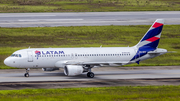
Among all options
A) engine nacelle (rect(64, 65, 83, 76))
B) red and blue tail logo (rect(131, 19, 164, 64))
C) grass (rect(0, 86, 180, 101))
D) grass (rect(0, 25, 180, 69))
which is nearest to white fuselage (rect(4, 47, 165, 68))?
red and blue tail logo (rect(131, 19, 164, 64))

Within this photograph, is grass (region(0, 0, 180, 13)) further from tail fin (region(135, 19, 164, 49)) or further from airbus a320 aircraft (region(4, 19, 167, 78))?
airbus a320 aircraft (region(4, 19, 167, 78))

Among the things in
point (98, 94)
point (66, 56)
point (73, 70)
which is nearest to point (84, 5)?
point (66, 56)

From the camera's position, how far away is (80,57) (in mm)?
46062

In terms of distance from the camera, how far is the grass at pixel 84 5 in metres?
112

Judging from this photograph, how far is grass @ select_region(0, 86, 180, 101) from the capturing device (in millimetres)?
30453

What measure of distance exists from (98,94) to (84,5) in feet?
304

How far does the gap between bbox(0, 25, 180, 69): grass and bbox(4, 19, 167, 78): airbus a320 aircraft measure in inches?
622

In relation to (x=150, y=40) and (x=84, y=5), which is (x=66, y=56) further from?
(x=84, y=5)

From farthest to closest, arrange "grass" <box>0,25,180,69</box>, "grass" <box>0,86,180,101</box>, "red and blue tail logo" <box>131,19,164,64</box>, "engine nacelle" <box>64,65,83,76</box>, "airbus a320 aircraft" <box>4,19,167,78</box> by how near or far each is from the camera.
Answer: "grass" <box>0,25,180,69</box> → "red and blue tail logo" <box>131,19,164,64</box> → "airbus a320 aircraft" <box>4,19,167,78</box> → "engine nacelle" <box>64,65,83,76</box> → "grass" <box>0,86,180,101</box>

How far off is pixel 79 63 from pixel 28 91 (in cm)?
1211

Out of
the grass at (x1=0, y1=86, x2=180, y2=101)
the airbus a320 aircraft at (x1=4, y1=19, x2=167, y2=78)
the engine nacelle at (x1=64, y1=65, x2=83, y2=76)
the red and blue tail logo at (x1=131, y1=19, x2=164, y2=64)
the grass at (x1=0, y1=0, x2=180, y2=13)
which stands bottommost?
the grass at (x1=0, y1=86, x2=180, y2=101)

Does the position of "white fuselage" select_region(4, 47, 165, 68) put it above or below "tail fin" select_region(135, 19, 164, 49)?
below

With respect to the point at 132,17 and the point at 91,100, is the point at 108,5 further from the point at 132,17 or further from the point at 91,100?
the point at 91,100

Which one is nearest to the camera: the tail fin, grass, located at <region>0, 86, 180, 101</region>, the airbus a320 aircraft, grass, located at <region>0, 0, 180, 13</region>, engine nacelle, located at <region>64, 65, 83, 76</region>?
grass, located at <region>0, 86, 180, 101</region>
